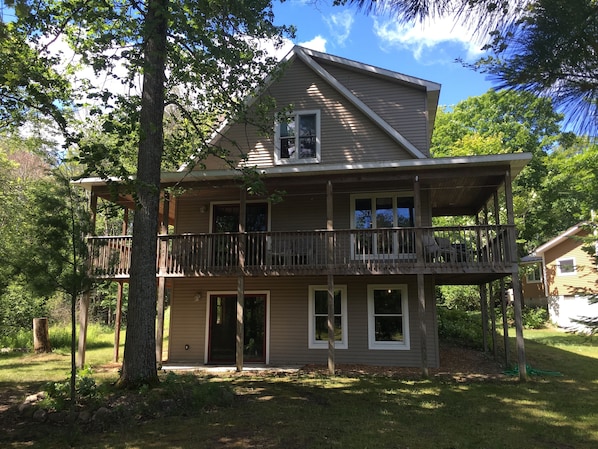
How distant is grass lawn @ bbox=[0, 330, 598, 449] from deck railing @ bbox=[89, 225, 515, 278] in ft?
9.25

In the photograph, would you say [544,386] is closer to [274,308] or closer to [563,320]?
[274,308]

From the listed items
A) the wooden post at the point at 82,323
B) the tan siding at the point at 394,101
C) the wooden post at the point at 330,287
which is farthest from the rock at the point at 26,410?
the tan siding at the point at 394,101

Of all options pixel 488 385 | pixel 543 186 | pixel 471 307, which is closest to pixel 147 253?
pixel 488 385

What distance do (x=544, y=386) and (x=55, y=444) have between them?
31.7 feet

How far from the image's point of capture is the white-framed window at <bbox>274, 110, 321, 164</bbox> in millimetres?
14188

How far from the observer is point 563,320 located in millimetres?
23703

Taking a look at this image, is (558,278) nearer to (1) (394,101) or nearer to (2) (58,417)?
(1) (394,101)

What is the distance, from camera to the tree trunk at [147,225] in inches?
331

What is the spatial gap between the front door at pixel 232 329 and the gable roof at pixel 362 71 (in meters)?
4.67

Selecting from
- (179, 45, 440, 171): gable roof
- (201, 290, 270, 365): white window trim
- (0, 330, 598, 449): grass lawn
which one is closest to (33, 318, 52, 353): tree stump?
(0, 330, 598, 449): grass lawn

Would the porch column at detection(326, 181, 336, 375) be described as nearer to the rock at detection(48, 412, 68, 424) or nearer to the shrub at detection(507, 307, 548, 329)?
the rock at detection(48, 412, 68, 424)

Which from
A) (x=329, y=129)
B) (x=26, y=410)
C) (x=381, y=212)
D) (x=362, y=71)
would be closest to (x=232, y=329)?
(x=381, y=212)

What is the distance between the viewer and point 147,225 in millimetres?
8992

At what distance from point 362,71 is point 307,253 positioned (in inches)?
259
